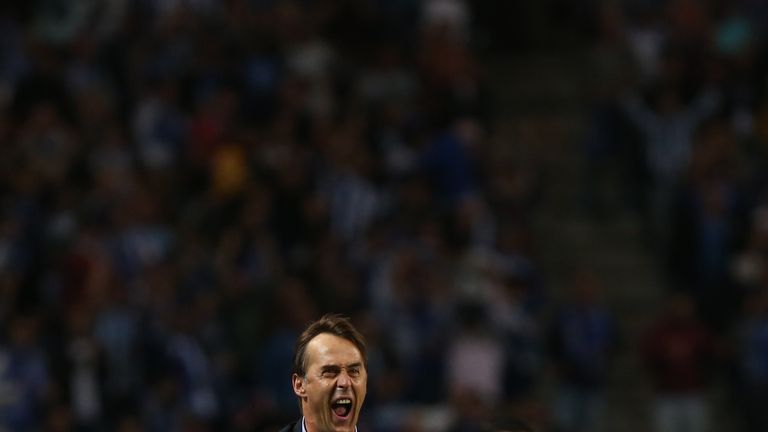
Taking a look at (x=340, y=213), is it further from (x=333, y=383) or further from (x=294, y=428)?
(x=333, y=383)

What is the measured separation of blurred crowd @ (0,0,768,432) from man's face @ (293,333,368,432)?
20.7 feet

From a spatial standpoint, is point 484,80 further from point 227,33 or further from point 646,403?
point 646,403

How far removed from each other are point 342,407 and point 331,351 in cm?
27

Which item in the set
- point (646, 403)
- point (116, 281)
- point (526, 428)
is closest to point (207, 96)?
point (116, 281)

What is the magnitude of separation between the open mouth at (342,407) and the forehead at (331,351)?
0.18 meters

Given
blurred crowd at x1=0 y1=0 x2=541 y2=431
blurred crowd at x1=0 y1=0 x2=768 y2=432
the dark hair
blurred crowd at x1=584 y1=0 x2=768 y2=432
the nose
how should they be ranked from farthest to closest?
blurred crowd at x1=584 y1=0 x2=768 y2=432 < blurred crowd at x1=0 y1=0 x2=768 y2=432 < blurred crowd at x1=0 y1=0 x2=541 y2=431 < the dark hair < the nose

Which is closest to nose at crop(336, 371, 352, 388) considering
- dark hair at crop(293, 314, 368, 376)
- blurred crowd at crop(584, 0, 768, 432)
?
dark hair at crop(293, 314, 368, 376)

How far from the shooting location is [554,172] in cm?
2050

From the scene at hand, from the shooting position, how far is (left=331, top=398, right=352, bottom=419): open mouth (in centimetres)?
789

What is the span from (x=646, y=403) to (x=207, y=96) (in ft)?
19.8

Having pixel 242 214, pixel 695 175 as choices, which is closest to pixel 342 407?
pixel 242 214

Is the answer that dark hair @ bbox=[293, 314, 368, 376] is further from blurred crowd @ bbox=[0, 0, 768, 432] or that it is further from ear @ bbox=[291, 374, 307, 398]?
blurred crowd @ bbox=[0, 0, 768, 432]

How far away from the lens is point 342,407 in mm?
7906

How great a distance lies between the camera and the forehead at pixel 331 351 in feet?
26.0
